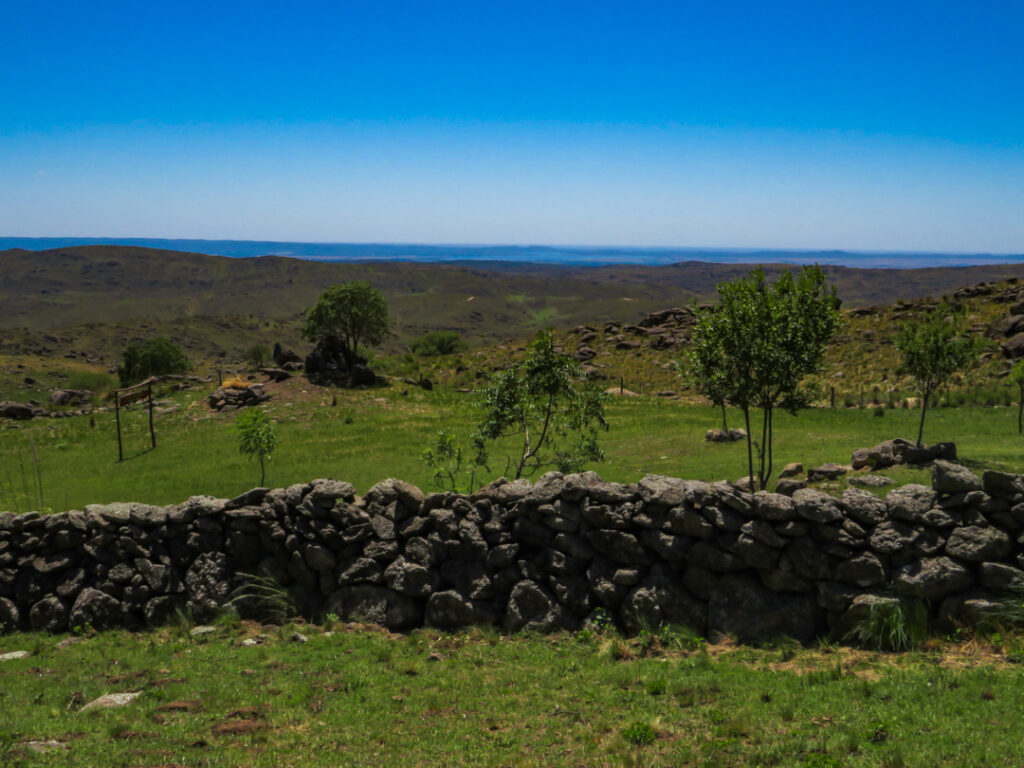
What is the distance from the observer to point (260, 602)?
42.1 feet

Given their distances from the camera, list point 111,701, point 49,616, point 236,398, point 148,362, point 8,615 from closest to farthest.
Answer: point 111,701 < point 49,616 < point 8,615 < point 236,398 < point 148,362

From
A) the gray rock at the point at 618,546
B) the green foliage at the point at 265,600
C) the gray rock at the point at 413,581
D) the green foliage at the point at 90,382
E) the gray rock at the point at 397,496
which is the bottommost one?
the green foliage at the point at 90,382

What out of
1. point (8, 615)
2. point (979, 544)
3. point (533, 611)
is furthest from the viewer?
point (8, 615)

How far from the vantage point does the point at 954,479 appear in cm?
1076

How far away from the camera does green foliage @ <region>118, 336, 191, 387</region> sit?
69250mm

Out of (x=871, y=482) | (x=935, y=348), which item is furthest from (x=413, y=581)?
(x=935, y=348)

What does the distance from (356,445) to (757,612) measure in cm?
2617

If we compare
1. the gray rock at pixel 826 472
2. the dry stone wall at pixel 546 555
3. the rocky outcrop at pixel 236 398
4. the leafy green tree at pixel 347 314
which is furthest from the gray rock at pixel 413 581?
the leafy green tree at pixel 347 314

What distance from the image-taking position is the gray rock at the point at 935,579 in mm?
10367

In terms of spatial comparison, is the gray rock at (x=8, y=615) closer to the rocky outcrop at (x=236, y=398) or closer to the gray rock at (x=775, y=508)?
the gray rock at (x=775, y=508)

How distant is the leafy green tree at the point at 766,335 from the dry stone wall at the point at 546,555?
6.90 metres

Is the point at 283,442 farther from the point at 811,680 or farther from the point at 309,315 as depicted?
the point at 811,680

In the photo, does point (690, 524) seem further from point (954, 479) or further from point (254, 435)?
point (254, 435)

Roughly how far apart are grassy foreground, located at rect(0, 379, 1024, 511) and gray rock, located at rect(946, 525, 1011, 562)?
30.0 feet
